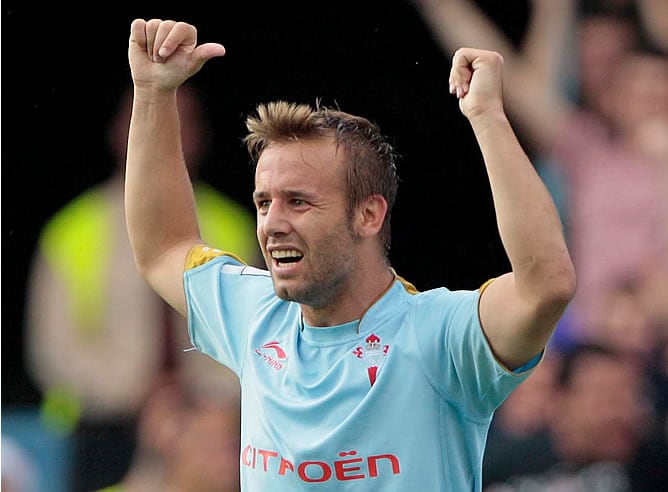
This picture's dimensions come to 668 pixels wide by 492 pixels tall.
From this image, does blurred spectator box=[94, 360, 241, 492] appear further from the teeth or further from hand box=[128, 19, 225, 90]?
the teeth

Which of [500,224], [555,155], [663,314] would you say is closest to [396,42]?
[555,155]

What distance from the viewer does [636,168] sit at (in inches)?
222

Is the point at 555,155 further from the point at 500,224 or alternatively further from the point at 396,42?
the point at 500,224

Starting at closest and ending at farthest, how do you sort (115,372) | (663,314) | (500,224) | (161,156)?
(500,224), (161,156), (663,314), (115,372)

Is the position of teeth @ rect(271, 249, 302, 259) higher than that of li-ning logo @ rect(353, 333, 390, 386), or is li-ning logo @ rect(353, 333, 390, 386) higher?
teeth @ rect(271, 249, 302, 259)

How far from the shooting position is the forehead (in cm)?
327

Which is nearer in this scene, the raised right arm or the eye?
the eye

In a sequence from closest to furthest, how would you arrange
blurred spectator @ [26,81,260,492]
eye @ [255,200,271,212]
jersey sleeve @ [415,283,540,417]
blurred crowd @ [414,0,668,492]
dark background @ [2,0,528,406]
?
jersey sleeve @ [415,283,540,417] < eye @ [255,200,271,212] < blurred crowd @ [414,0,668,492] < dark background @ [2,0,528,406] < blurred spectator @ [26,81,260,492]

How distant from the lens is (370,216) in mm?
3371

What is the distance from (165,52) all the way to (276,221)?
66 cm

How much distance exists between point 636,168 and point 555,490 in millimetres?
1513

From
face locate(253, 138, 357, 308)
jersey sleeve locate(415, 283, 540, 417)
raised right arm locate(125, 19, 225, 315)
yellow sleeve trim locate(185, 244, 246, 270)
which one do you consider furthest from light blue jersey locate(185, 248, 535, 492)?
raised right arm locate(125, 19, 225, 315)

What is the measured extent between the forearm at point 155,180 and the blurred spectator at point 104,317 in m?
2.20

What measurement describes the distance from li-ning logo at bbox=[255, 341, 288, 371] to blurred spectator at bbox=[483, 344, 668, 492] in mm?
2563
